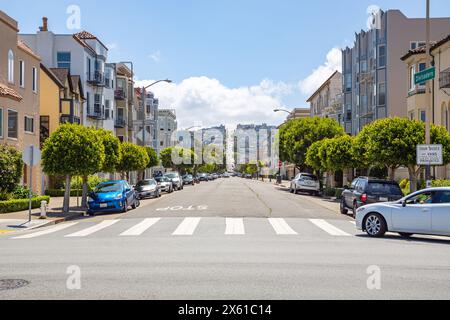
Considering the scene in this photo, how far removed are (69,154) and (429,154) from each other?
15261 mm

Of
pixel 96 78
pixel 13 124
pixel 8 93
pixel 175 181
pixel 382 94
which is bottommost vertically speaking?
pixel 175 181

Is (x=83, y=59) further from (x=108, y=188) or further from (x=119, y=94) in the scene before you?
(x=108, y=188)

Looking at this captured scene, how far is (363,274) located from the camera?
9.39 m

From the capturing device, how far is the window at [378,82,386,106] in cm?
5259

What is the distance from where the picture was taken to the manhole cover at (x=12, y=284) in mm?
8547

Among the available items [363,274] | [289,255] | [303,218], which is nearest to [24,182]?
[303,218]

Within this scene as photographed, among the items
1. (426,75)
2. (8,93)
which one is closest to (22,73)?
(8,93)

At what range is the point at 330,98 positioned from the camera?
80.8 meters

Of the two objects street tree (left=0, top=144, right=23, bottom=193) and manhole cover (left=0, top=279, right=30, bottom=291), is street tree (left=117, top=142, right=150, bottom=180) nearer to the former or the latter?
street tree (left=0, top=144, right=23, bottom=193)

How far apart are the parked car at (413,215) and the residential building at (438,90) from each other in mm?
18328

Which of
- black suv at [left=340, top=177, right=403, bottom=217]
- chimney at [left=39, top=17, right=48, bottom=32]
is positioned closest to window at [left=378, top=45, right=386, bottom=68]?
chimney at [left=39, top=17, right=48, bottom=32]
